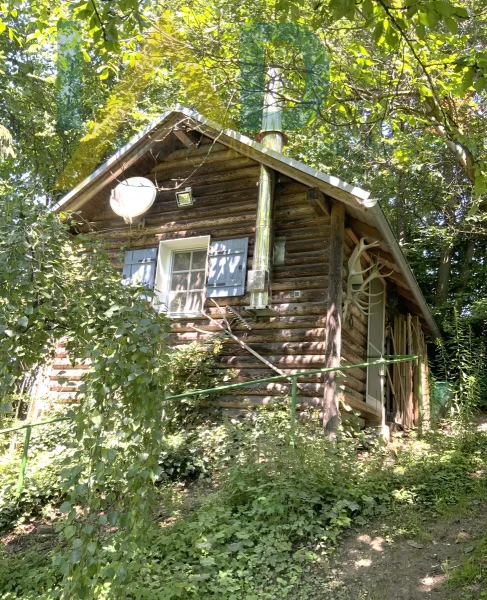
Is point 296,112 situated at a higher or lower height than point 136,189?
higher

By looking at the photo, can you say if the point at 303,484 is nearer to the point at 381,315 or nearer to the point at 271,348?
the point at 271,348

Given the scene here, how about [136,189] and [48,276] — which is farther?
[136,189]

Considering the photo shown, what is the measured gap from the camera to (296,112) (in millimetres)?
10609

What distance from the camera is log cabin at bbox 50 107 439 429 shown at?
8.16 meters

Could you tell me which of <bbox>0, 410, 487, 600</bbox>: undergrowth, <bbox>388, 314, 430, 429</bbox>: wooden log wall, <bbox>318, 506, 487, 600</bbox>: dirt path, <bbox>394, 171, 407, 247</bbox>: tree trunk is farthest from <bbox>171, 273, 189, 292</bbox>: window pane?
<bbox>394, 171, 407, 247</bbox>: tree trunk

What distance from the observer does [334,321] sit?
8016 millimetres

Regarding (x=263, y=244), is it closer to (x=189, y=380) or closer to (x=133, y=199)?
(x=189, y=380)

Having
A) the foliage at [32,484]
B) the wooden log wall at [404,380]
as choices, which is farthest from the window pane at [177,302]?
the wooden log wall at [404,380]

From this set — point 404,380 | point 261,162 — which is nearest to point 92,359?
point 261,162

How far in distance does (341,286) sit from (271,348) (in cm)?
143

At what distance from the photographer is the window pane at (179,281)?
31.8 ft

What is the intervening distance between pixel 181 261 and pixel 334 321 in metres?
3.27

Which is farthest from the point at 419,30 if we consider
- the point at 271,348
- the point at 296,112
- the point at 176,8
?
the point at 176,8

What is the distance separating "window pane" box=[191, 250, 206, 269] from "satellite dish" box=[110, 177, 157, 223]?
120 centimetres
